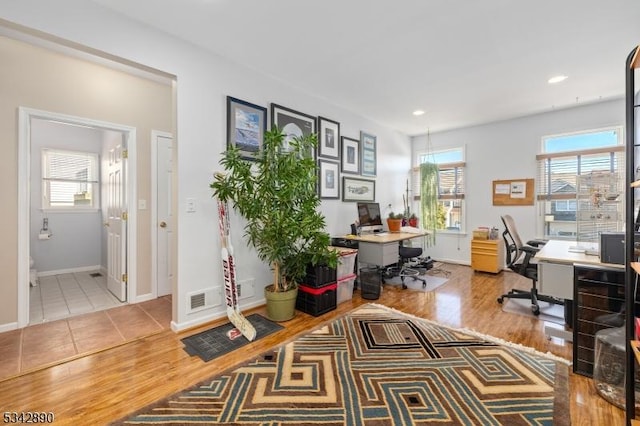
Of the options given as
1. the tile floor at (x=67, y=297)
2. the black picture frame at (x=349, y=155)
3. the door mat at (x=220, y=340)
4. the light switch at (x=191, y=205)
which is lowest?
the door mat at (x=220, y=340)

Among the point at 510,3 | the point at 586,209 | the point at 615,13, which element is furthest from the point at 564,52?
the point at 586,209

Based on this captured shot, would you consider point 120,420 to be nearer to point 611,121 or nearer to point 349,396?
point 349,396

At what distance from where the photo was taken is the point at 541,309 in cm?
304

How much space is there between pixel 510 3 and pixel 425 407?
278cm

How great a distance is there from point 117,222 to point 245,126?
2.04 metres

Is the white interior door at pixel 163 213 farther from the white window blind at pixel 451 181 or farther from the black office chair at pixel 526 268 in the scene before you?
the white window blind at pixel 451 181

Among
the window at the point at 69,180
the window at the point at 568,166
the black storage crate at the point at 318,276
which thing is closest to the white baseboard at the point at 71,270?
the window at the point at 69,180

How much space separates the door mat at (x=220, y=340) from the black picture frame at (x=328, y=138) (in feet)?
7.46

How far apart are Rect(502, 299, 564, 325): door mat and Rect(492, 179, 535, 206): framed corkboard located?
1.98 metres

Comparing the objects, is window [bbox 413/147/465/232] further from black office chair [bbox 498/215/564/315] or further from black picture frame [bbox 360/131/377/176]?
black office chair [bbox 498/215/564/315]

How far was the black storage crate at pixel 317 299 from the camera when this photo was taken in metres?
2.89

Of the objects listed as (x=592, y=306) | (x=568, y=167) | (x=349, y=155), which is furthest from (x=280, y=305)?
(x=568, y=167)

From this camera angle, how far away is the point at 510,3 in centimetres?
207

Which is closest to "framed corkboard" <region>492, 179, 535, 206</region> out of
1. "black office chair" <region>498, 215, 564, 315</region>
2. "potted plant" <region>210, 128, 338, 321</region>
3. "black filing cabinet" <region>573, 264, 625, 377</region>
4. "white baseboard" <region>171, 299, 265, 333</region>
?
"black office chair" <region>498, 215, 564, 315</region>
